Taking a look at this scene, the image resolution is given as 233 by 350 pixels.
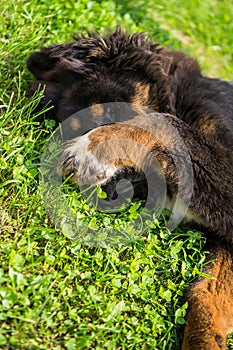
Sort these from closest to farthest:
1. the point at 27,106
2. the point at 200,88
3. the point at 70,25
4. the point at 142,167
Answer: the point at 142,167
the point at 27,106
the point at 200,88
the point at 70,25

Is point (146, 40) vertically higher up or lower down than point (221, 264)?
higher up

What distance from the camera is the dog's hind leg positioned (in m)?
3.51

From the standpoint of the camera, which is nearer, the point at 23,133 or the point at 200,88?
the point at 23,133

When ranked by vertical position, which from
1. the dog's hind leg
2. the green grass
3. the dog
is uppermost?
the dog

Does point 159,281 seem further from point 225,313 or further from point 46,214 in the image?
point 46,214

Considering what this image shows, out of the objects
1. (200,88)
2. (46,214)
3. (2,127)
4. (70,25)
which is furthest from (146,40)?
(46,214)

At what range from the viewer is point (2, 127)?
13.7 ft

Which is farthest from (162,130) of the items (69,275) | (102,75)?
(69,275)

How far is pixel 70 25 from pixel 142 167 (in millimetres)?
2698

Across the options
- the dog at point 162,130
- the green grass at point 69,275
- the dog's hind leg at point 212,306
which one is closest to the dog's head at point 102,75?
the dog at point 162,130

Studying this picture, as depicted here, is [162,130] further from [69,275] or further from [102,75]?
[69,275]

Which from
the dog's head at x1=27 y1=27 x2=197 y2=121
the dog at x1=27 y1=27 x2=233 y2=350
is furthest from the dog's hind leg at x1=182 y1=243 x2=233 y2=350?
the dog's head at x1=27 y1=27 x2=197 y2=121

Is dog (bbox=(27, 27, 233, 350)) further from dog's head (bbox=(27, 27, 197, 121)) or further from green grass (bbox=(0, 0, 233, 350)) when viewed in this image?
green grass (bbox=(0, 0, 233, 350))

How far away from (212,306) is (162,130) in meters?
1.32
